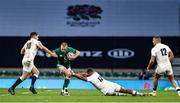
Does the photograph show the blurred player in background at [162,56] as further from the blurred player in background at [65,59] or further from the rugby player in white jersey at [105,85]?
the blurred player in background at [65,59]

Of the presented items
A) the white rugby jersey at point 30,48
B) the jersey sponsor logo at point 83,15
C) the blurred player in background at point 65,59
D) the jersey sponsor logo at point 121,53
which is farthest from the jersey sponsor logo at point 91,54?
the blurred player in background at point 65,59

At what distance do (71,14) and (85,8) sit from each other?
0.90 metres

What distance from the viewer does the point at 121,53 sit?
3694 cm

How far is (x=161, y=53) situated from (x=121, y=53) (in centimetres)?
1805

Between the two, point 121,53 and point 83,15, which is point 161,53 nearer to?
point 121,53

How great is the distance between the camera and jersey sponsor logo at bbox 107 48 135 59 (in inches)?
1447

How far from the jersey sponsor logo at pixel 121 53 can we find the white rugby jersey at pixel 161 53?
1774cm

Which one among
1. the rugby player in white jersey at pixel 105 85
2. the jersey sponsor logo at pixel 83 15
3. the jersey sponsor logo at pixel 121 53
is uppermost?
the jersey sponsor logo at pixel 83 15

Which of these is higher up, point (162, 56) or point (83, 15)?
point (162, 56)

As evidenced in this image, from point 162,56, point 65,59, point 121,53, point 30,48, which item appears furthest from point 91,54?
point 162,56

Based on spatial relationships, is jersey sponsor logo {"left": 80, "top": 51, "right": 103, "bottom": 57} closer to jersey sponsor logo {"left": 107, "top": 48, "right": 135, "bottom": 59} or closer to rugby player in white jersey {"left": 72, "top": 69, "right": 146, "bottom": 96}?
jersey sponsor logo {"left": 107, "top": 48, "right": 135, "bottom": 59}

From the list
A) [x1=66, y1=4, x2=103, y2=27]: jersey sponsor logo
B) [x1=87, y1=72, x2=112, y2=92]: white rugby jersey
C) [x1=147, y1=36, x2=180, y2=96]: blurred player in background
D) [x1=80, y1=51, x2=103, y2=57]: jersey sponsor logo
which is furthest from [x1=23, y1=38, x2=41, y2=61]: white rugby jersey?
[x1=80, y1=51, x2=103, y2=57]: jersey sponsor logo

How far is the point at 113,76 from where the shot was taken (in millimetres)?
35938

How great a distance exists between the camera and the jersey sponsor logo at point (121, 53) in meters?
36.8
